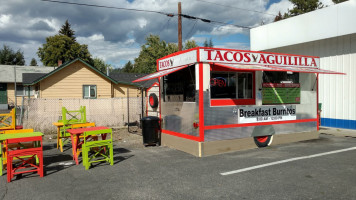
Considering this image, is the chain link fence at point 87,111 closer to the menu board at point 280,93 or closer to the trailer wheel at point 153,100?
the trailer wheel at point 153,100

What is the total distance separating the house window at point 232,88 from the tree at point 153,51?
152 feet

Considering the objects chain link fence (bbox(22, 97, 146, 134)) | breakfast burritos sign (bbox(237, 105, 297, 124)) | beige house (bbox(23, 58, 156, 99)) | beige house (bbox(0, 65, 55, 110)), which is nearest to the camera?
breakfast burritos sign (bbox(237, 105, 297, 124))

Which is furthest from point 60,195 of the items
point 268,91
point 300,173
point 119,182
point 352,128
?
point 352,128

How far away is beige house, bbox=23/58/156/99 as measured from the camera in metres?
18.9

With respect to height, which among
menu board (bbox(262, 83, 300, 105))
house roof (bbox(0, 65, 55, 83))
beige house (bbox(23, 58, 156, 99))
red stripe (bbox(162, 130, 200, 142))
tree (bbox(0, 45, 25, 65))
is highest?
tree (bbox(0, 45, 25, 65))

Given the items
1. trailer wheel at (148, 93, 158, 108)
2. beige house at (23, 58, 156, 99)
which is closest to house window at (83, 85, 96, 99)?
beige house at (23, 58, 156, 99)

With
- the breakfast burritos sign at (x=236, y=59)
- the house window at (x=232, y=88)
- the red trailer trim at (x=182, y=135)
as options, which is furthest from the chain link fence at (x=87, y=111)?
the house window at (x=232, y=88)

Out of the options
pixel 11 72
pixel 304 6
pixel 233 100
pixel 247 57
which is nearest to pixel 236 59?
pixel 247 57

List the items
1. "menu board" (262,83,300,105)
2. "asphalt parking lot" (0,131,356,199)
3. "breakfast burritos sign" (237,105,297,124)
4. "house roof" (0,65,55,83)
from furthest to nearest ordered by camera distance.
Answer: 1. "house roof" (0,65,55,83)
2. "menu board" (262,83,300,105)
3. "breakfast burritos sign" (237,105,297,124)
4. "asphalt parking lot" (0,131,356,199)

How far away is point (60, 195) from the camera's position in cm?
500

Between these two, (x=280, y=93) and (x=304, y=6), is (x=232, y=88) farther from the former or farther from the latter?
(x=304, y=6)

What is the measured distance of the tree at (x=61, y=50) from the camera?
1879 inches

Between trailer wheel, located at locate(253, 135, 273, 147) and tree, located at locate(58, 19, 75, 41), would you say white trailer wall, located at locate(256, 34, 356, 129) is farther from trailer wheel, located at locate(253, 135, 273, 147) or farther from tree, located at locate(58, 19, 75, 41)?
tree, located at locate(58, 19, 75, 41)

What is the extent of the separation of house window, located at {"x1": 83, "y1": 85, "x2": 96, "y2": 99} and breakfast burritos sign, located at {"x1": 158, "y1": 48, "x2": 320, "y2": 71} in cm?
1167
